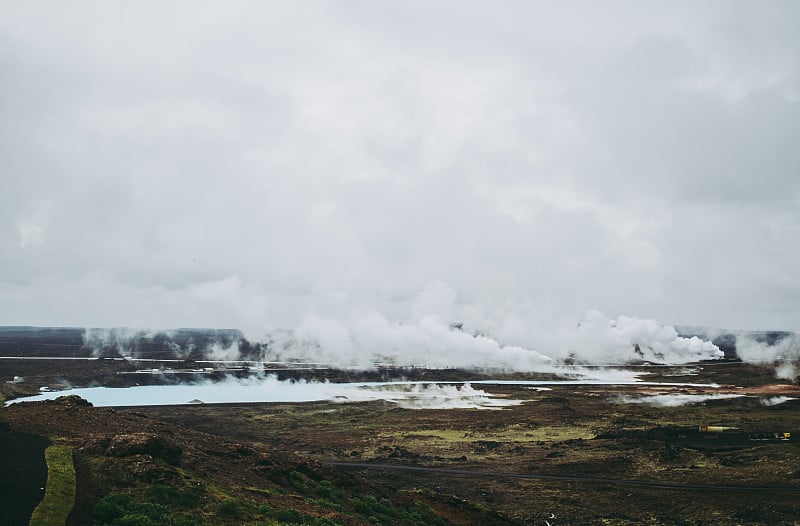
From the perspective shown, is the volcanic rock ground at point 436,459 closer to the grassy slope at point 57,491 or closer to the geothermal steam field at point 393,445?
the geothermal steam field at point 393,445

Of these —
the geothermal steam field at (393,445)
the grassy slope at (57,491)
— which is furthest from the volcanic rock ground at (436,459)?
the grassy slope at (57,491)

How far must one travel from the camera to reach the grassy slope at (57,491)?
1817cm

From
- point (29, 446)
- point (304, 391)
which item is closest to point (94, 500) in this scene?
point (29, 446)

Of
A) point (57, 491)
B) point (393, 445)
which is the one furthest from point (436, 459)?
point (57, 491)

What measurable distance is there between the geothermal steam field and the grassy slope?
0.17 m

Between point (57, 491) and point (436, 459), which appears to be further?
point (436, 459)

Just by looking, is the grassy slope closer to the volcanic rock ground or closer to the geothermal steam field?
the geothermal steam field

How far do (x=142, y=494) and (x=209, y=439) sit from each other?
53.4 ft

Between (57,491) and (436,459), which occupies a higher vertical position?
(57,491)

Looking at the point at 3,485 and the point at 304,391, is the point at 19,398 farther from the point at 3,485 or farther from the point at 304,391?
the point at 3,485

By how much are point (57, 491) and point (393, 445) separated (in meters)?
54.4

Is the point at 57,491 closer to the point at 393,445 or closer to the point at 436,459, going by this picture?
the point at 436,459

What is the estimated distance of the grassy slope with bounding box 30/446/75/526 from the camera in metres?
18.2

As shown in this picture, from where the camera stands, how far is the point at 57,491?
2053 centimetres
